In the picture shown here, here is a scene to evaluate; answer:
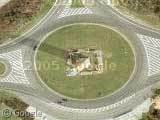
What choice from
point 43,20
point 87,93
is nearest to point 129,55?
point 87,93

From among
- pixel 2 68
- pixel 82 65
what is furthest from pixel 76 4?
pixel 2 68

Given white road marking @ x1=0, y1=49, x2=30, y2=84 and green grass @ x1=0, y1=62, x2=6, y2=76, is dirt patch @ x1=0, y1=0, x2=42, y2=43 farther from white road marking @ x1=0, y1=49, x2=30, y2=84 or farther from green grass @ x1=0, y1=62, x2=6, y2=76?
green grass @ x1=0, y1=62, x2=6, y2=76

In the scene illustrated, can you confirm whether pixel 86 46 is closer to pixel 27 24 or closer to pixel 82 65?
pixel 82 65

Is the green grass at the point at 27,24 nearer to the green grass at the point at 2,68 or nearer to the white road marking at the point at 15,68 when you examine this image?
the white road marking at the point at 15,68

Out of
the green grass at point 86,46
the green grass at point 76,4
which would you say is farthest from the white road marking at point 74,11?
the green grass at point 86,46

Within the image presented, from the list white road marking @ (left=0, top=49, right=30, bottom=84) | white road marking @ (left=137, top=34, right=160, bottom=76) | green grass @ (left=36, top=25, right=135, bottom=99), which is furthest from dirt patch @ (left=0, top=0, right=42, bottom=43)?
white road marking @ (left=137, top=34, right=160, bottom=76)

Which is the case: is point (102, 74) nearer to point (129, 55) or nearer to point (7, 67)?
point (129, 55)

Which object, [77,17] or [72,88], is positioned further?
[77,17]
